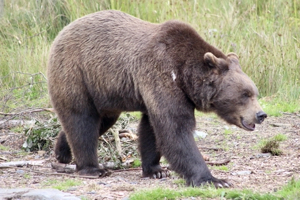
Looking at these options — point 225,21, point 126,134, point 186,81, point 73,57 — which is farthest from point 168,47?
point 225,21

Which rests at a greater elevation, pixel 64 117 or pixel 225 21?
pixel 225 21

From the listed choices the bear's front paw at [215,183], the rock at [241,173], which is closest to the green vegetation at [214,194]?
the bear's front paw at [215,183]

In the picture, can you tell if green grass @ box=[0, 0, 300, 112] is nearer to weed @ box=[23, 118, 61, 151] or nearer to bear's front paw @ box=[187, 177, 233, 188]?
weed @ box=[23, 118, 61, 151]

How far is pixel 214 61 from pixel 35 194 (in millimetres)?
2410

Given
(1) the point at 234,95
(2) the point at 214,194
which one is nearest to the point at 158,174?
(1) the point at 234,95

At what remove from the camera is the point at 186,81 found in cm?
643

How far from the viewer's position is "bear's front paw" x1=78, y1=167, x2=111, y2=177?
275 inches

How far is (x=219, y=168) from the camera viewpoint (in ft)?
23.5

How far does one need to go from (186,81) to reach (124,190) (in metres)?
1.42

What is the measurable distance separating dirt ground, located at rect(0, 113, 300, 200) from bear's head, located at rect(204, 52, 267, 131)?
0.70 metres

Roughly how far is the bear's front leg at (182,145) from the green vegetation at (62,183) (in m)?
1.08

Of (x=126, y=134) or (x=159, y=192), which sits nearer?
(x=159, y=192)

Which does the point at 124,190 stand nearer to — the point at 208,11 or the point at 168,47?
the point at 168,47

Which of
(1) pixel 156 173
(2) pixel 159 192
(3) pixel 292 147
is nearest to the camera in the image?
(2) pixel 159 192
